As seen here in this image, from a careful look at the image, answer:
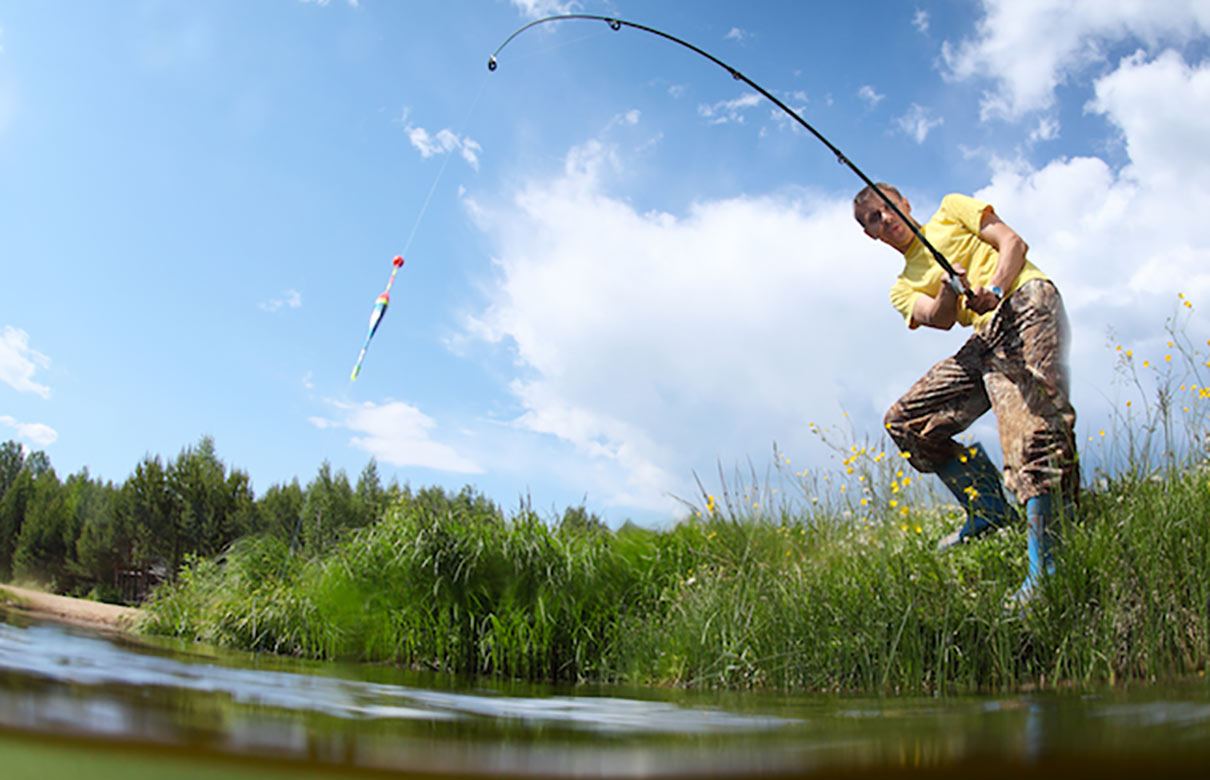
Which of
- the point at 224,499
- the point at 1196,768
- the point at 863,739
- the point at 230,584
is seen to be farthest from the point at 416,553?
the point at 224,499

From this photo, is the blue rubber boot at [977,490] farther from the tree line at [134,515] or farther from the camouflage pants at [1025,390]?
the tree line at [134,515]

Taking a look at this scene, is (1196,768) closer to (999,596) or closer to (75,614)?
(999,596)

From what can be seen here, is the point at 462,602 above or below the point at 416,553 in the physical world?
below

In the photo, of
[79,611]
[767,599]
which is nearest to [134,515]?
[79,611]

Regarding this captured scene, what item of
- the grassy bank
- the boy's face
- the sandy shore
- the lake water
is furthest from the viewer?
the sandy shore

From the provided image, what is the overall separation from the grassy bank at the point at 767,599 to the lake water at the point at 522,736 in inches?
56.3

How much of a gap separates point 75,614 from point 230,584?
2.11 meters

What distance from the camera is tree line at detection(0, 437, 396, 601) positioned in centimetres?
1266

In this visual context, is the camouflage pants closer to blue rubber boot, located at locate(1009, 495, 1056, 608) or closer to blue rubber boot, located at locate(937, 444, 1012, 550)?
blue rubber boot, located at locate(1009, 495, 1056, 608)

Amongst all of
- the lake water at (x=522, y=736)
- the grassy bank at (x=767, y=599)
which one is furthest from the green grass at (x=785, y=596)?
the lake water at (x=522, y=736)

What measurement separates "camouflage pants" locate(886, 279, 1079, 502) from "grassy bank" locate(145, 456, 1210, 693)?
0.33 metres

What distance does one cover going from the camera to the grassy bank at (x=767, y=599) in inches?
130

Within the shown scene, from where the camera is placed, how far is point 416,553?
17.7ft

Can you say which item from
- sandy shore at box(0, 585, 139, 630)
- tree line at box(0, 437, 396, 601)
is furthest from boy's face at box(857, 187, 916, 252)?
tree line at box(0, 437, 396, 601)
